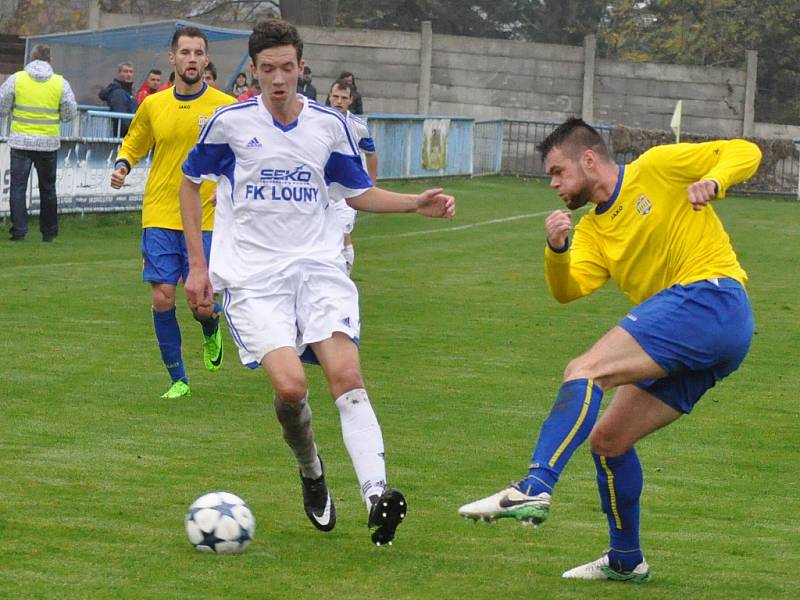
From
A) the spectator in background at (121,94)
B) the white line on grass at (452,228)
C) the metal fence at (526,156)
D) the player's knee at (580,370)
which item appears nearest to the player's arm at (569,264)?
the player's knee at (580,370)

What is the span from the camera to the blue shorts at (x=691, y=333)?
5453 mm

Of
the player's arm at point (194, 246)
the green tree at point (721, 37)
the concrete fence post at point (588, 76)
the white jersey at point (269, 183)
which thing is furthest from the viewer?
the green tree at point (721, 37)

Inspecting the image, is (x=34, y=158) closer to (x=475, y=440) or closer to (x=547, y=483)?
(x=475, y=440)

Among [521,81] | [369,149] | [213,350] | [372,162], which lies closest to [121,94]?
[372,162]

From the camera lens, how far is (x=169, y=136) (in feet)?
31.6

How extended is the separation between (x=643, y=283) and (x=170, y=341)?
4390mm

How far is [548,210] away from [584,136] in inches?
779

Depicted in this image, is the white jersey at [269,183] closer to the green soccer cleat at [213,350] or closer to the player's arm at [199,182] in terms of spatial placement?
the player's arm at [199,182]

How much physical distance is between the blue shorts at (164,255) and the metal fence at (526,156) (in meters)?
23.9

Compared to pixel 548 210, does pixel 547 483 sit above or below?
above

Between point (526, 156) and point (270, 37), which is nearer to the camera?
point (270, 37)

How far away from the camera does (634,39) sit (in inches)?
1809

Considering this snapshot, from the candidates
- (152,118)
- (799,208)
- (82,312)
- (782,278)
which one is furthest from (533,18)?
(152,118)

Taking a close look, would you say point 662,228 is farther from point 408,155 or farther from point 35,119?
point 408,155
